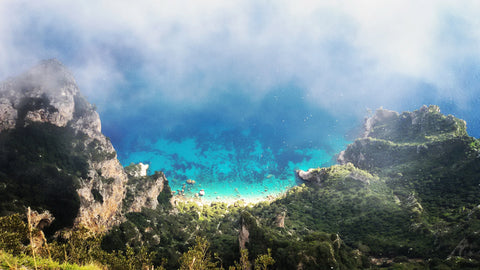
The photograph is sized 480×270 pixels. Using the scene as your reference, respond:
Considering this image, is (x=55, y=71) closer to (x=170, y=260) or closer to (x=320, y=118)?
(x=170, y=260)

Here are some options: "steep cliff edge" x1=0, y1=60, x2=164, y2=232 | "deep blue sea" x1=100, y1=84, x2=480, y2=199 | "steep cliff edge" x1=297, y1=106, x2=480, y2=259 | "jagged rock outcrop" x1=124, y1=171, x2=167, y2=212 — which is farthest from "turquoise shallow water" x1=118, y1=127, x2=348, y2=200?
"steep cliff edge" x1=0, y1=60, x2=164, y2=232

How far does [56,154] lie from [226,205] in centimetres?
7010

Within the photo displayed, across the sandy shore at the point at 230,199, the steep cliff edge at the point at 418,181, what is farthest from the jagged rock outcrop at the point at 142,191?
the steep cliff edge at the point at 418,181

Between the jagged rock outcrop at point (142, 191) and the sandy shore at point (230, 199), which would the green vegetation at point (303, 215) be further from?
the sandy shore at point (230, 199)

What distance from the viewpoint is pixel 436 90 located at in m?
158

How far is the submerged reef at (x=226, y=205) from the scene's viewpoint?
45.7 meters

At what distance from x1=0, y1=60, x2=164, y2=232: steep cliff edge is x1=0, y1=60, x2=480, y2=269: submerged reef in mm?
261

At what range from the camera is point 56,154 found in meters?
64.3

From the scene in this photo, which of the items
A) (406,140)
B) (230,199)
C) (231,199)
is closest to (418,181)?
(406,140)

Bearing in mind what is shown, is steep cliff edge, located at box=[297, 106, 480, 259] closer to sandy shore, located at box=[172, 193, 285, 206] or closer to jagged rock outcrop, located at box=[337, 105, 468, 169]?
jagged rock outcrop, located at box=[337, 105, 468, 169]

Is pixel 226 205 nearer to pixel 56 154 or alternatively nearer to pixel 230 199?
pixel 230 199

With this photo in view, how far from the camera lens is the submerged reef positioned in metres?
45.7

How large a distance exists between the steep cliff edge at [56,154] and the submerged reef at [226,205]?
261 mm

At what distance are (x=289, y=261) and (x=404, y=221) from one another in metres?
44.2
